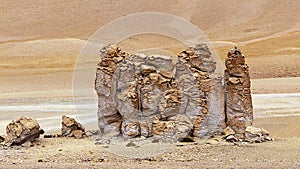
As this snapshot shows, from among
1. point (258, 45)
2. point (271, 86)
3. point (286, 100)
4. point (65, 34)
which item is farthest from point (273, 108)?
point (65, 34)

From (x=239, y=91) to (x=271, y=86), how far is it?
2080cm

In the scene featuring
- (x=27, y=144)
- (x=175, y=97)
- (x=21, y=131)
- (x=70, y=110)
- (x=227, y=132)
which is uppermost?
(x=175, y=97)

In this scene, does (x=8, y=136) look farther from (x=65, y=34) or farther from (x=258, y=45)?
(x=65, y=34)

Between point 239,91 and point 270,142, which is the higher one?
point 239,91

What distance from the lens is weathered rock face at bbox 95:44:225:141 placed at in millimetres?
12320

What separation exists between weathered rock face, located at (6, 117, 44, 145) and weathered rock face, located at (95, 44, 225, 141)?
1487 millimetres

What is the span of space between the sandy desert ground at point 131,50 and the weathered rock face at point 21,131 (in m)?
0.24

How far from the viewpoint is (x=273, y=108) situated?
20.3 meters

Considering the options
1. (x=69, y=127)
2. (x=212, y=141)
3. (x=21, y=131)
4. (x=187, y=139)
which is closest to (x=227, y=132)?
(x=212, y=141)

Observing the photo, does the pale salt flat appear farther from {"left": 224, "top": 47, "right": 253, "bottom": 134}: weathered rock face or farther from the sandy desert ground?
{"left": 224, "top": 47, "right": 253, "bottom": 134}: weathered rock face

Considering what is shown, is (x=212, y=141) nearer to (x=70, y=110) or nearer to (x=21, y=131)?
(x=21, y=131)

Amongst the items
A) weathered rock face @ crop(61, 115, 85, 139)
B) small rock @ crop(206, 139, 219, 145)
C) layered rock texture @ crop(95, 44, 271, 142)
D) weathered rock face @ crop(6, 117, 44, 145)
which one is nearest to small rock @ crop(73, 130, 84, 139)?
weathered rock face @ crop(61, 115, 85, 139)

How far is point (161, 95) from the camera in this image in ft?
40.6

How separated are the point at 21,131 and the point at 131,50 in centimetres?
4022
